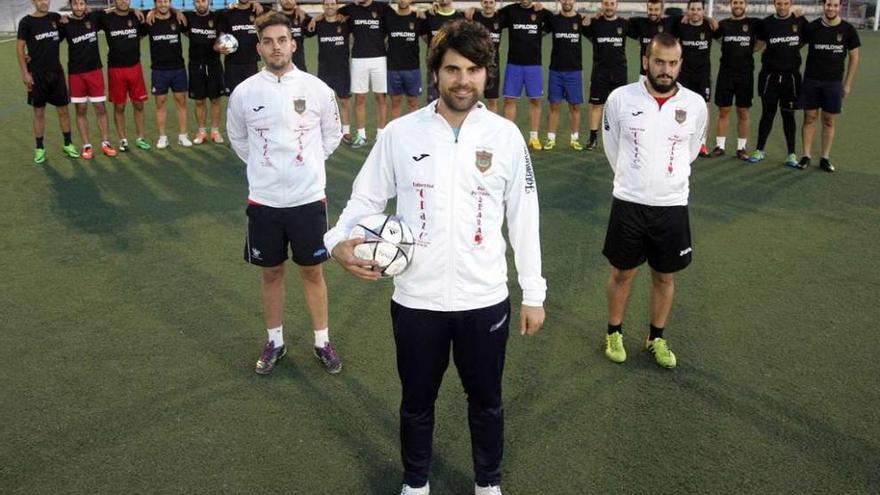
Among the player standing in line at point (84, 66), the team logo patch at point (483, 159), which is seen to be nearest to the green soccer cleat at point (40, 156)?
the player standing in line at point (84, 66)

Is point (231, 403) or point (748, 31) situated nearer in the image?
point (231, 403)

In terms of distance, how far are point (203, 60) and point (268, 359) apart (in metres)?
8.13

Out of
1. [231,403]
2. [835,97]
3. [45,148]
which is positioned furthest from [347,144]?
[231,403]

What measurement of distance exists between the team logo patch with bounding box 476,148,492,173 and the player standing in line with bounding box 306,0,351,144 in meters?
9.36

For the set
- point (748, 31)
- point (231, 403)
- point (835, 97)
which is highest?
point (748, 31)

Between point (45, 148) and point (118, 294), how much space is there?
21.5ft

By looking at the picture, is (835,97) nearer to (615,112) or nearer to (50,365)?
(615,112)

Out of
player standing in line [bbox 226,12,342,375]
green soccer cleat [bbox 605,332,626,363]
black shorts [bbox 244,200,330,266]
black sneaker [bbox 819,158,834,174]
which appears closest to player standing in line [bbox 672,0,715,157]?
black sneaker [bbox 819,158,834,174]

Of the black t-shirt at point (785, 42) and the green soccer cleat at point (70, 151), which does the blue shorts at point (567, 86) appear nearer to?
the black t-shirt at point (785, 42)

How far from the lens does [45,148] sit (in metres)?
12.2

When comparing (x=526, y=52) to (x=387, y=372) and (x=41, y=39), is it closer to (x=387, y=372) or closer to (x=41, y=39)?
(x=41, y=39)

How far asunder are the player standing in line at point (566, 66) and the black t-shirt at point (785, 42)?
2.74 m

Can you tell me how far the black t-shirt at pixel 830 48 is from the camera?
35.5 feet

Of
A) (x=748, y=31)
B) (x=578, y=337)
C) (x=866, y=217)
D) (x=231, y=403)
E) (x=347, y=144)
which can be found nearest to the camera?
(x=231, y=403)
